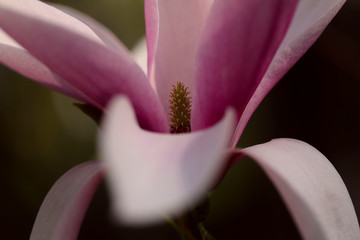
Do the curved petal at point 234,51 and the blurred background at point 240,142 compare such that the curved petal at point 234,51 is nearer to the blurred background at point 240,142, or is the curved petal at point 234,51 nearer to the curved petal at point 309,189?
the curved petal at point 309,189

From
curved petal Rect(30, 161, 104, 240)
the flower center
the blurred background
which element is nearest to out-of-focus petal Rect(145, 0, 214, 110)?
the flower center

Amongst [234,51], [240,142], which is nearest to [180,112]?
[234,51]

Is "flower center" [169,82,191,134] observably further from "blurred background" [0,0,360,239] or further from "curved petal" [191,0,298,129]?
"blurred background" [0,0,360,239]

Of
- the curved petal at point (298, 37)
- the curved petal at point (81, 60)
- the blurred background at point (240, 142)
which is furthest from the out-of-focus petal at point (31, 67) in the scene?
the blurred background at point (240, 142)

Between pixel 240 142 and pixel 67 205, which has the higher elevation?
pixel 67 205

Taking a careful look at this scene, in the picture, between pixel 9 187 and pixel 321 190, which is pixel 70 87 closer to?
pixel 321 190

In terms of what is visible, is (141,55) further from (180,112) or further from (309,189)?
(309,189)
